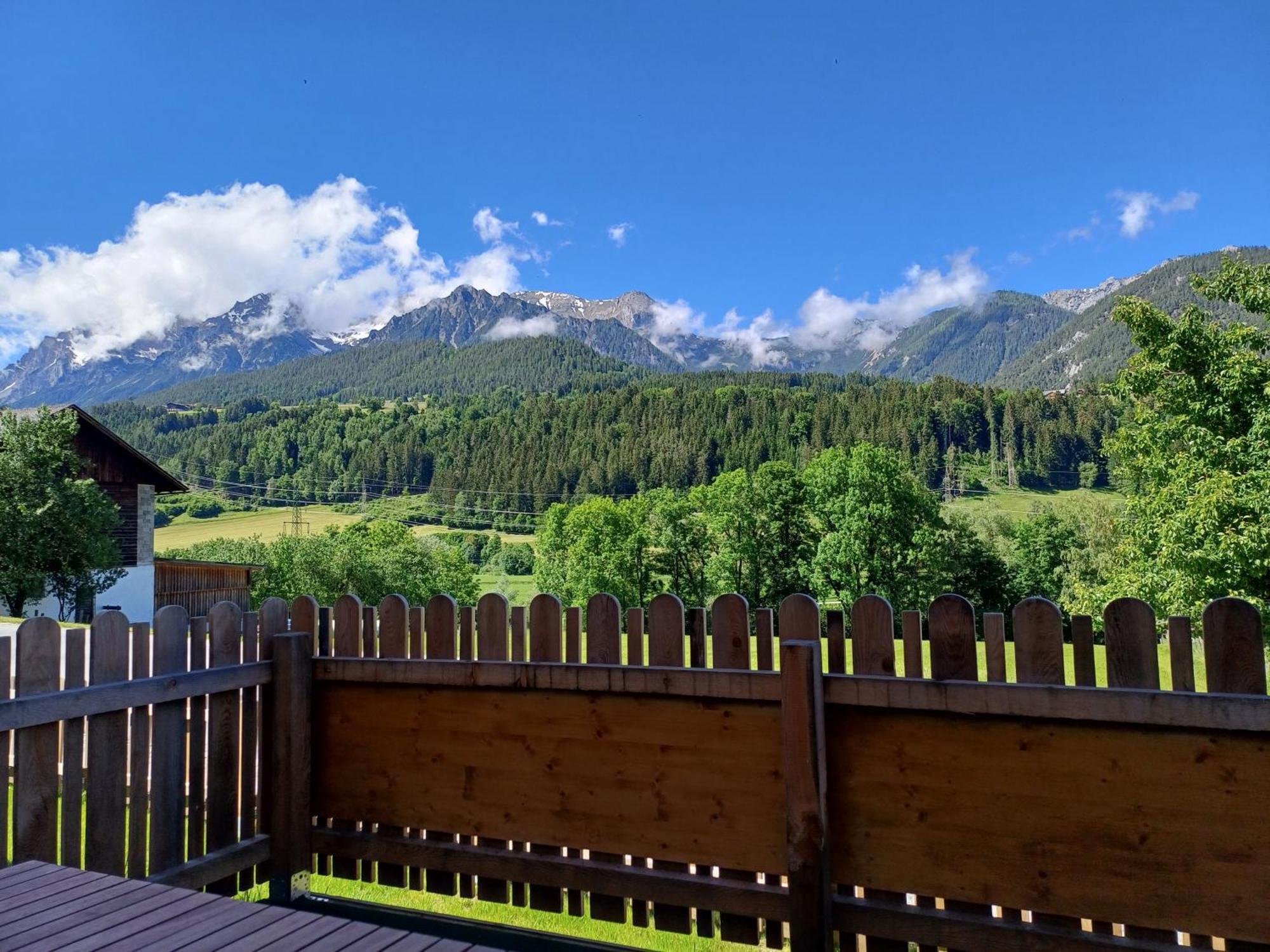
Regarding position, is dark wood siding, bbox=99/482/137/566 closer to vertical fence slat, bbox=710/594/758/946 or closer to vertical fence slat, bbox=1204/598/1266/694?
vertical fence slat, bbox=710/594/758/946

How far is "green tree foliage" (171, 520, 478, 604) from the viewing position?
50156 millimetres

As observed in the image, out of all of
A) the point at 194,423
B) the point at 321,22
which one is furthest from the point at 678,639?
the point at 194,423

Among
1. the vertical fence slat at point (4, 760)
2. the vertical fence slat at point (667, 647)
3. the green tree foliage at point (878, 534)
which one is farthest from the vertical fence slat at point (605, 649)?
the green tree foliage at point (878, 534)

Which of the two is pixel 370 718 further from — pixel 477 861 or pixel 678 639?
pixel 678 639

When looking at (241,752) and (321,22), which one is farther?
(321,22)

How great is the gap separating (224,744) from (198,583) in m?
38.2

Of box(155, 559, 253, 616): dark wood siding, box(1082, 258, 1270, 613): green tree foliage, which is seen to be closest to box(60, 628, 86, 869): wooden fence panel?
box(1082, 258, 1270, 613): green tree foliage

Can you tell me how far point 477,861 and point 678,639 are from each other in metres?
1.32

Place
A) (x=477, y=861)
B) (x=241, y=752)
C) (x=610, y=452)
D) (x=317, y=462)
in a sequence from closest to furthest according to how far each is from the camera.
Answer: (x=477, y=861)
(x=241, y=752)
(x=610, y=452)
(x=317, y=462)

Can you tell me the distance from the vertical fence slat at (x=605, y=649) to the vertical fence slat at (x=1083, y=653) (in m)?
1.56

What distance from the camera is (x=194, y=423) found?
134 m

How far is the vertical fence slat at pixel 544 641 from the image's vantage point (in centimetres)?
301

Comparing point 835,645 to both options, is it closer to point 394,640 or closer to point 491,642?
point 491,642

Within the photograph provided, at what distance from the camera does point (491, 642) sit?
317cm
